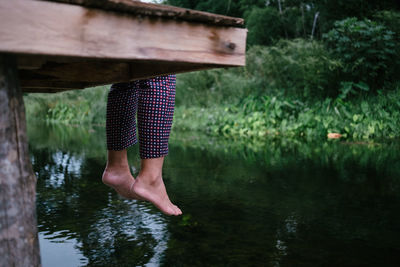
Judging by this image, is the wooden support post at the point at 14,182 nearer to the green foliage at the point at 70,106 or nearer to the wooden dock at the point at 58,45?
the wooden dock at the point at 58,45

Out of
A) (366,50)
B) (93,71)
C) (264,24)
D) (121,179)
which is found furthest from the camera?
(264,24)

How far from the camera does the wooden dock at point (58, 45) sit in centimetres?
71

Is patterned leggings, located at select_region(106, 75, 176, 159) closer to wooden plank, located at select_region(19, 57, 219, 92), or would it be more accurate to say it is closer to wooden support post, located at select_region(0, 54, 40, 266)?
wooden plank, located at select_region(19, 57, 219, 92)

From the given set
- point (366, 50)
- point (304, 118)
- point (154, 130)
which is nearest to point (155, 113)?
point (154, 130)

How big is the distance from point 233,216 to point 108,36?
4.18 ft

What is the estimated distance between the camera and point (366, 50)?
6.52 meters

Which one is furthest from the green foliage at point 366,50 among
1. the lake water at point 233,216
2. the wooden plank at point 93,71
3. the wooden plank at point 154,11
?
the wooden plank at point 154,11

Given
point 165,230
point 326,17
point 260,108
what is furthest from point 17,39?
point 326,17

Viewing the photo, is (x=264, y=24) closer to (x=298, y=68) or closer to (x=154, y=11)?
(x=298, y=68)

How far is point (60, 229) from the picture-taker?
5.62 ft

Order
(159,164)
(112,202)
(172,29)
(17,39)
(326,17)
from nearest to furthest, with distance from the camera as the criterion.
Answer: (17,39), (172,29), (159,164), (112,202), (326,17)

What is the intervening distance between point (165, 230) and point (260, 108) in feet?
17.6

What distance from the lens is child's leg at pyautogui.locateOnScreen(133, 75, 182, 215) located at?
149 cm

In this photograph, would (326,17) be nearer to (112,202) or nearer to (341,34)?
(341,34)
